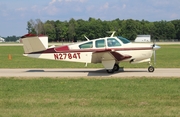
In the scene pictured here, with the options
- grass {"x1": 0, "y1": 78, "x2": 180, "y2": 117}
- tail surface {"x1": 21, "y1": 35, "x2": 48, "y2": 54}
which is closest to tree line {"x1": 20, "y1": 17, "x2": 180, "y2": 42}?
tail surface {"x1": 21, "y1": 35, "x2": 48, "y2": 54}

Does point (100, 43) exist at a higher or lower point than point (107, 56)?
higher

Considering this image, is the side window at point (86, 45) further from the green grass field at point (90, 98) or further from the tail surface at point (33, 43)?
the green grass field at point (90, 98)

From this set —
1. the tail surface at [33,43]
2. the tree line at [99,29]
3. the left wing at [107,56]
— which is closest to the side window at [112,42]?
the left wing at [107,56]

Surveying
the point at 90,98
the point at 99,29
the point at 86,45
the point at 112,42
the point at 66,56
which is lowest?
the point at 90,98

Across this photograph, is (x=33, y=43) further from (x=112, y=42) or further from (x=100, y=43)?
(x=112, y=42)

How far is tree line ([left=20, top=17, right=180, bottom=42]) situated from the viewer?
426 ft

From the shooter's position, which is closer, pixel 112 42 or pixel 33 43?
pixel 112 42

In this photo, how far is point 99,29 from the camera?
131 meters

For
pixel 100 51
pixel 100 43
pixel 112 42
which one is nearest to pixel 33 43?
pixel 100 43

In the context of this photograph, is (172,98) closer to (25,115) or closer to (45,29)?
(25,115)

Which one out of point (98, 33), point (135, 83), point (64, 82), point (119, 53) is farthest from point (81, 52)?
point (98, 33)

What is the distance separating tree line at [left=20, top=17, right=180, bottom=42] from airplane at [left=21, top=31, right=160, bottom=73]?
108549 millimetres

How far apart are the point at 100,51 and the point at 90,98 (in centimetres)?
648

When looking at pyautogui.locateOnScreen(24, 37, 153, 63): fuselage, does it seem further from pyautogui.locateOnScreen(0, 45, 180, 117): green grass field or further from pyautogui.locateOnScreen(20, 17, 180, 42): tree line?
pyautogui.locateOnScreen(20, 17, 180, 42): tree line
